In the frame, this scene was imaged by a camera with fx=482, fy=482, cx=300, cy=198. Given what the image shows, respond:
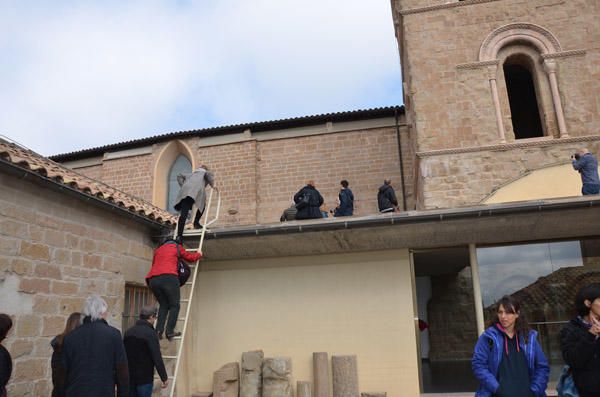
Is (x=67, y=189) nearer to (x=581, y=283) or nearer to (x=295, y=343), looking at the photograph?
(x=295, y=343)

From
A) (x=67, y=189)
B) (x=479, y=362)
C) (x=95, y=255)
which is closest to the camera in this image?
(x=479, y=362)

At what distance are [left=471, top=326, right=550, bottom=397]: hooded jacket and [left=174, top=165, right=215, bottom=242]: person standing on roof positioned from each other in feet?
14.9

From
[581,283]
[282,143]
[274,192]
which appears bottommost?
[581,283]

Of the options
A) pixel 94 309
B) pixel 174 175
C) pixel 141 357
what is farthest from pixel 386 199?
pixel 174 175

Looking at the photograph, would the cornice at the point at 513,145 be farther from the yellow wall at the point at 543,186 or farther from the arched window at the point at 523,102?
the arched window at the point at 523,102

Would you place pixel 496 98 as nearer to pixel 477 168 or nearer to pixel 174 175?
pixel 477 168

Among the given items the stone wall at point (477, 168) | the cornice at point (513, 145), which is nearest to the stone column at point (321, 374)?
the stone wall at point (477, 168)

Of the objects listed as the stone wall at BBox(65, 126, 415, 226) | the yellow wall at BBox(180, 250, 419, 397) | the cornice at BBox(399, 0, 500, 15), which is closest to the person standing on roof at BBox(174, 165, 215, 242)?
the yellow wall at BBox(180, 250, 419, 397)

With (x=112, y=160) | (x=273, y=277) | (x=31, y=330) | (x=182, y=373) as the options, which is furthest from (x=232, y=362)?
(x=112, y=160)

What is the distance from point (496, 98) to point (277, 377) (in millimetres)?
9527

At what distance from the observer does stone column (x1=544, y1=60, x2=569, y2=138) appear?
1222 cm

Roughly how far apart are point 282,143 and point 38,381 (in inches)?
526

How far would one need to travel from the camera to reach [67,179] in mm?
5598

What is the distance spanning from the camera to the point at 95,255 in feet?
20.7
